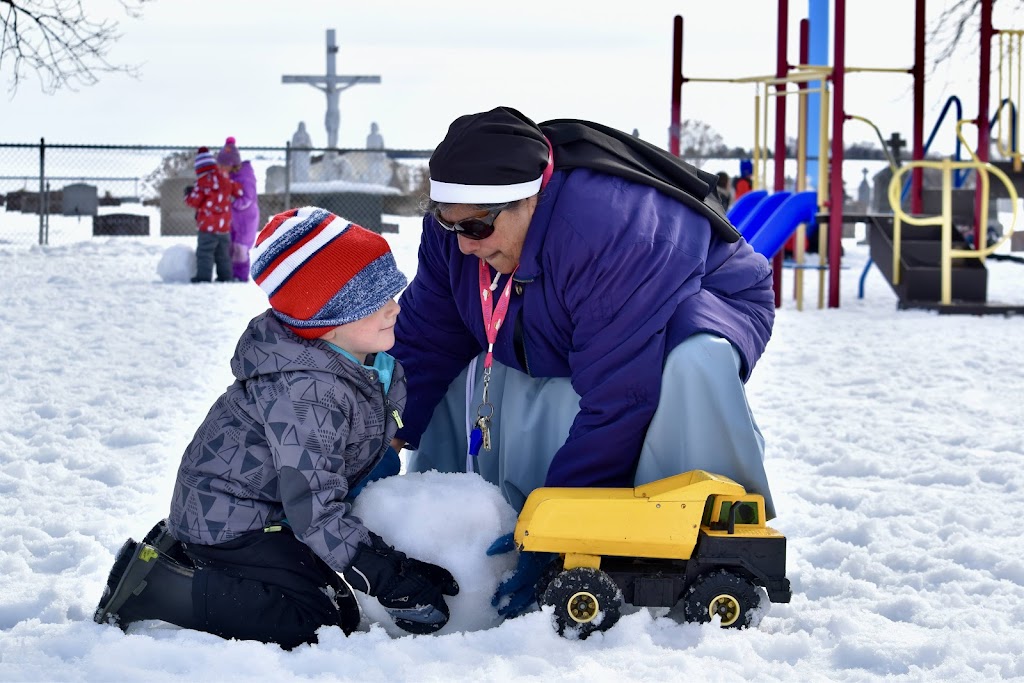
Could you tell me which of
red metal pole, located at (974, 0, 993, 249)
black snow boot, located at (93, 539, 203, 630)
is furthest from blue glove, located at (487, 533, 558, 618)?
red metal pole, located at (974, 0, 993, 249)

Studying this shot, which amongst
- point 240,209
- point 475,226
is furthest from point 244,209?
point 475,226

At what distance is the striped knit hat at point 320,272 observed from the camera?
8.15ft

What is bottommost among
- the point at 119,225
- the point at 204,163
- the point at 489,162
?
the point at 489,162

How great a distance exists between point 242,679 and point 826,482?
250 centimetres

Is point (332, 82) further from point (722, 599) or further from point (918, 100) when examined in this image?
point (722, 599)

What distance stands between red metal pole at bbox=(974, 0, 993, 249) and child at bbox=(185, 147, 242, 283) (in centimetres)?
685

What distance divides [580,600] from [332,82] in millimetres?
18919

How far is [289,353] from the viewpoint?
7.95ft

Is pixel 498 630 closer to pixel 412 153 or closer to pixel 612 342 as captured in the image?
pixel 612 342

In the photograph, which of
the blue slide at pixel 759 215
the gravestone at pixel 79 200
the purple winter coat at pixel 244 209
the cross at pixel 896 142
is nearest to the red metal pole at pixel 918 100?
the blue slide at pixel 759 215

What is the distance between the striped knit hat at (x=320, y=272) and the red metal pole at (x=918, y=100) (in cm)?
904

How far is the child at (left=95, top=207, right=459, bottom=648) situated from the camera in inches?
93.1

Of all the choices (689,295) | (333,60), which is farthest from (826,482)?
(333,60)

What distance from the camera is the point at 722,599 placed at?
2.50 metres
